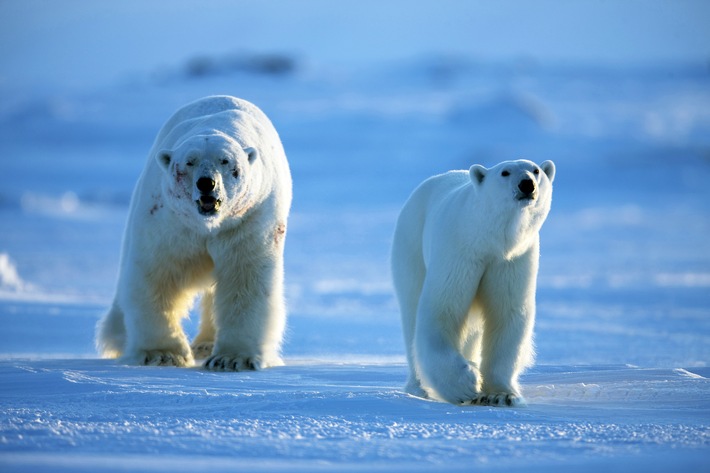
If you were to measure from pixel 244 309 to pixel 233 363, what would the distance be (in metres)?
0.30

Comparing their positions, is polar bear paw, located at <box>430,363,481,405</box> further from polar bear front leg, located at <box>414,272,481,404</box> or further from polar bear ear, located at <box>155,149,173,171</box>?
polar bear ear, located at <box>155,149,173,171</box>

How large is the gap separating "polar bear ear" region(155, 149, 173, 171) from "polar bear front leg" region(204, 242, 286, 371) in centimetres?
59

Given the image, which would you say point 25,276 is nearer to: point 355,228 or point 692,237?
point 355,228

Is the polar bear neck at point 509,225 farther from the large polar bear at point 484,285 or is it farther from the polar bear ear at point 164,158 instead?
the polar bear ear at point 164,158

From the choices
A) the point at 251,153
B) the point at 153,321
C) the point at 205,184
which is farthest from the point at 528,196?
the point at 153,321

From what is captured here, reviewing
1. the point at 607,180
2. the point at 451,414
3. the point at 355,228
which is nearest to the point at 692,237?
the point at 355,228

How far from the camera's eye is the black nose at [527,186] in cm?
414

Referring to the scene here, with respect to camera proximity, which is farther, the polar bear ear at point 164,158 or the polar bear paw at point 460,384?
the polar bear ear at point 164,158

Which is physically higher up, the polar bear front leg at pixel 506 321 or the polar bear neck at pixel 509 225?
the polar bear neck at pixel 509 225

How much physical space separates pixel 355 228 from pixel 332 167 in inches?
355

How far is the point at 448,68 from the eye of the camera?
40312 mm

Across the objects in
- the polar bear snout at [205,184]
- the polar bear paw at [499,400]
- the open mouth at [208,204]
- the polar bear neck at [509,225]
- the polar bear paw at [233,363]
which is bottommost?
the polar bear paw at [499,400]

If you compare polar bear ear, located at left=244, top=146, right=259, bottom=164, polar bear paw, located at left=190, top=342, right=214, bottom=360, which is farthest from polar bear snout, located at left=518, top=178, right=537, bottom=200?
polar bear paw, located at left=190, top=342, right=214, bottom=360

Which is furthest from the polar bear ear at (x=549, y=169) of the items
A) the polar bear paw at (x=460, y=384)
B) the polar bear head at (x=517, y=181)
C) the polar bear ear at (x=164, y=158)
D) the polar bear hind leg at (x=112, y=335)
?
the polar bear hind leg at (x=112, y=335)
